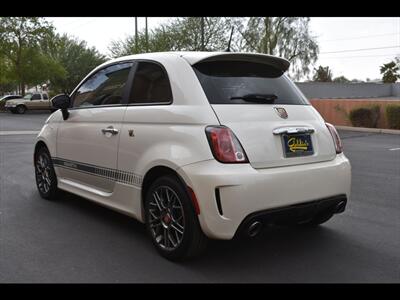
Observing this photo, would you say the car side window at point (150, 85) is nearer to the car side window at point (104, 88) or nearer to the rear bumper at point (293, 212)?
the car side window at point (104, 88)

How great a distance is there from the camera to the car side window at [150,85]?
3.88 m

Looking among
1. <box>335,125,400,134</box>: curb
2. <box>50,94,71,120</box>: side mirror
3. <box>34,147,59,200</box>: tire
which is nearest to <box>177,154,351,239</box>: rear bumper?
Answer: <box>50,94,71,120</box>: side mirror

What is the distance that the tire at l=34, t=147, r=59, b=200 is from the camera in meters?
5.51

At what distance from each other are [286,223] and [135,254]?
1.30m

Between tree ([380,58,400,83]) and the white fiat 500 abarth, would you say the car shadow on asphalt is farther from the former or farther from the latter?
tree ([380,58,400,83])

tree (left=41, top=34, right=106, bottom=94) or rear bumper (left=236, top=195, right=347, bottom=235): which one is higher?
tree (left=41, top=34, right=106, bottom=94)

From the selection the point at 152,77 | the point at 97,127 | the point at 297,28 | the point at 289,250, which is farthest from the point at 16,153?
the point at 297,28

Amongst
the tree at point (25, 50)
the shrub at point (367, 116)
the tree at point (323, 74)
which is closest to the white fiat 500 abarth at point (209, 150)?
the shrub at point (367, 116)

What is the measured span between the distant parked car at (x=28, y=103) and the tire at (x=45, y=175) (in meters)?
28.9

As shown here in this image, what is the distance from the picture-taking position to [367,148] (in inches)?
454

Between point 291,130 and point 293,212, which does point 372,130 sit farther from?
point 293,212

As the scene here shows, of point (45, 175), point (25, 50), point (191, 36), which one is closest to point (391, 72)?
point (191, 36)

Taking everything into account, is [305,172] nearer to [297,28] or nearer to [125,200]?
[125,200]

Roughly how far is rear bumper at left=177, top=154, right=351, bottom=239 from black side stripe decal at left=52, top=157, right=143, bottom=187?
0.67m
